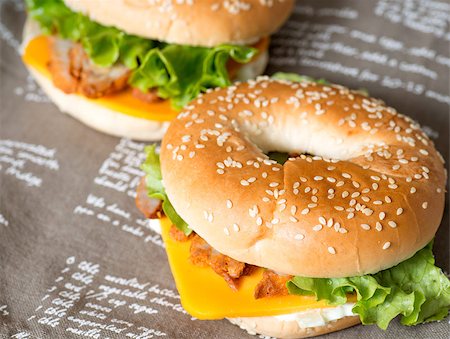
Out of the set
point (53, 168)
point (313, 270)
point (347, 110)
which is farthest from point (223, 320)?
point (53, 168)

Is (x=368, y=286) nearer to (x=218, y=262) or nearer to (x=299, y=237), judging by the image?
(x=299, y=237)

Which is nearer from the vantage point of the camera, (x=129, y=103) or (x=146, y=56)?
(x=146, y=56)

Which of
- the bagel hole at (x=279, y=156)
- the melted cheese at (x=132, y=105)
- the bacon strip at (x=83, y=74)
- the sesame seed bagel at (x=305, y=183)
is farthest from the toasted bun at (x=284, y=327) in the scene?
the bacon strip at (x=83, y=74)

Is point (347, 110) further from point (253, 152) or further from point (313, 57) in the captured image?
point (313, 57)

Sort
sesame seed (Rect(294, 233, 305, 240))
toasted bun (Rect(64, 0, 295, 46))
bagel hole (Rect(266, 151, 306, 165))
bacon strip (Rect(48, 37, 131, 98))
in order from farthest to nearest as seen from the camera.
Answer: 1. bacon strip (Rect(48, 37, 131, 98))
2. toasted bun (Rect(64, 0, 295, 46))
3. bagel hole (Rect(266, 151, 306, 165))
4. sesame seed (Rect(294, 233, 305, 240))

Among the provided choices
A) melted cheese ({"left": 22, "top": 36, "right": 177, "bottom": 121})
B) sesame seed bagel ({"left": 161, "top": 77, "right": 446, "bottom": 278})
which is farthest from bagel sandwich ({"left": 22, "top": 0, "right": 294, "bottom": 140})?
sesame seed bagel ({"left": 161, "top": 77, "right": 446, "bottom": 278})

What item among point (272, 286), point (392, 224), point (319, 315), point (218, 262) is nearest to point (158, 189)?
point (218, 262)

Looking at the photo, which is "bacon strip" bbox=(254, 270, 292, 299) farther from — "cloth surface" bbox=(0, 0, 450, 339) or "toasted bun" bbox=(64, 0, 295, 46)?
"toasted bun" bbox=(64, 0, 295, 46)
